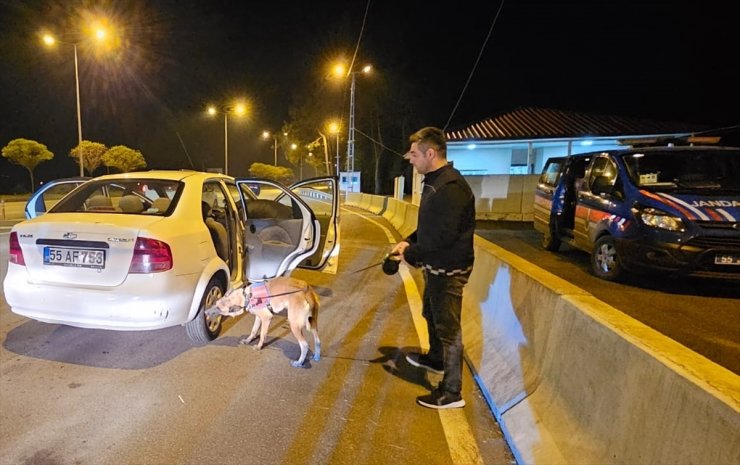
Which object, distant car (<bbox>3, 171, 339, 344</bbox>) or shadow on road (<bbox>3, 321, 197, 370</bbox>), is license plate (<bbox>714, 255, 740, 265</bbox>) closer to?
distant car (<bbox>3, 171, 339, 344</bbox>)

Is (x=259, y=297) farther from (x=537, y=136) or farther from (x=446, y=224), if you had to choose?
(x=537, y=136)

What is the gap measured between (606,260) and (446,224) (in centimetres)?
439

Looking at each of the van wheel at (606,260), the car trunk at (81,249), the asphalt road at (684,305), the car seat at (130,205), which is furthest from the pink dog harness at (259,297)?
the van wheel at (606,260)

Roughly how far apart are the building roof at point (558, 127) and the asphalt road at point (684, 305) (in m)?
13.4

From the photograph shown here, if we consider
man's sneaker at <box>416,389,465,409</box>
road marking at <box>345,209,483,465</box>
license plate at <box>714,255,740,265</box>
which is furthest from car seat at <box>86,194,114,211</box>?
license plate at <box>714,255,740,265</box>

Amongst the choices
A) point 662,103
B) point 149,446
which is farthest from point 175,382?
point 662,103

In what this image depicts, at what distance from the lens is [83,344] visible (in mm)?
4211

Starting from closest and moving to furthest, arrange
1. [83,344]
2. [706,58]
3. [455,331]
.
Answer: [455,331] < [83,344] < [706,58]

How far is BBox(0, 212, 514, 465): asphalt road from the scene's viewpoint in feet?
8.58

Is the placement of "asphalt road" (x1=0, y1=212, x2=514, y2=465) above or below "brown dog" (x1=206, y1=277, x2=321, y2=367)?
below

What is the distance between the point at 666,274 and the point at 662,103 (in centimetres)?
2521

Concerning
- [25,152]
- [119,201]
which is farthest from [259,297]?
[25,152]

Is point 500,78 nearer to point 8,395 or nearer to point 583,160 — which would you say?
point 583,160

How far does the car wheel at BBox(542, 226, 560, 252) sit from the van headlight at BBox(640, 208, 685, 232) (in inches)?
126
